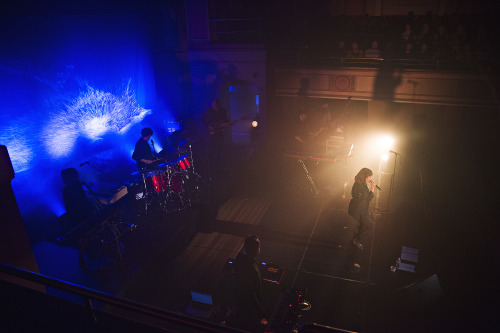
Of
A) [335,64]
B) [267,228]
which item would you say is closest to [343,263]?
[267,228]

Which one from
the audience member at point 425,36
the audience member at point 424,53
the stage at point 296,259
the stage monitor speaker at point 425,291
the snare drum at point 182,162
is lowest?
the stage at point 296,259

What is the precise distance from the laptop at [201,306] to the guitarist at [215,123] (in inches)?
249

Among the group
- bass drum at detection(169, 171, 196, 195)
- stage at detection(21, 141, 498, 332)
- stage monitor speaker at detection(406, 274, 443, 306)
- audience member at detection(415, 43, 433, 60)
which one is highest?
audience member at detection(415, 43, 433, 60)

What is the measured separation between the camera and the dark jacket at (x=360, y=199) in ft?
25.5

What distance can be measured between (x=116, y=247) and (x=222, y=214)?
3.43 metres

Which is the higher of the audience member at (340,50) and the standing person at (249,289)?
the audience member at (340,50)

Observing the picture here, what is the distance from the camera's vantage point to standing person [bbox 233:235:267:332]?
4.96 metres

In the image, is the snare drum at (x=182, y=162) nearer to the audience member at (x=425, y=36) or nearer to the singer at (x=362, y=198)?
the singer at (x=362, y=198)

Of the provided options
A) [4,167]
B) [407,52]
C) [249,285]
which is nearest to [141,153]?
[4,167]

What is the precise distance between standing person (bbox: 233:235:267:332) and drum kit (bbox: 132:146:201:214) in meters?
4.77

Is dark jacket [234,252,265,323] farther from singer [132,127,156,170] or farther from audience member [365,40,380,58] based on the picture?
audience member [365,40,380,58]

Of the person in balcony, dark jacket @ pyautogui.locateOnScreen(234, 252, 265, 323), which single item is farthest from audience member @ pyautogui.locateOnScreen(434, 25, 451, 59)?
dark jacket @ pyautogui.locateOnScreen(234, 252, 265, 323)

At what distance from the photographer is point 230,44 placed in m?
13.4

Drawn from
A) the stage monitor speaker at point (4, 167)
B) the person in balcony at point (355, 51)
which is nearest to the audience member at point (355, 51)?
the person in balcony at point (355, 51)
